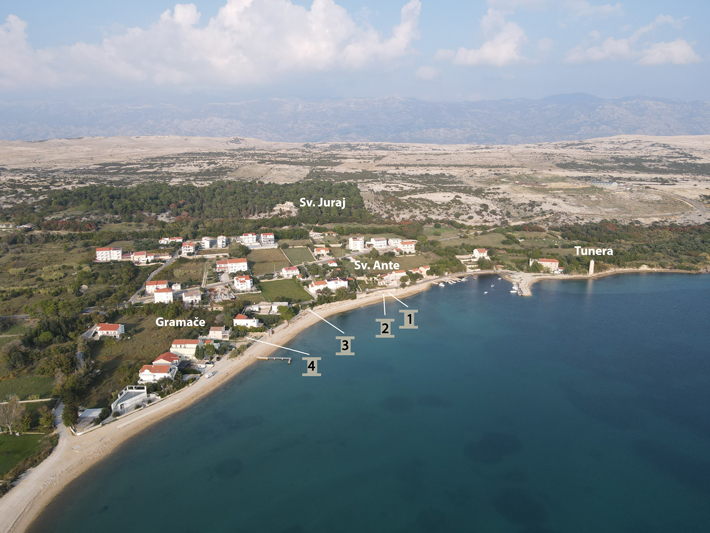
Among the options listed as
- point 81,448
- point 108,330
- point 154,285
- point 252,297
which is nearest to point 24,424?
point 81,448

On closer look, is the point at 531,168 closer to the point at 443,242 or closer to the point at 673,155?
the point at 673,155

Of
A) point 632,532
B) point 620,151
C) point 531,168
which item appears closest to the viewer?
point 632,532

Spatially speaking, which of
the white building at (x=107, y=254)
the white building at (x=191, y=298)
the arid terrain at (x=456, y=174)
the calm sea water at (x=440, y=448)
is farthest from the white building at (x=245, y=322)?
the arid terrain at (x=456, y=174)

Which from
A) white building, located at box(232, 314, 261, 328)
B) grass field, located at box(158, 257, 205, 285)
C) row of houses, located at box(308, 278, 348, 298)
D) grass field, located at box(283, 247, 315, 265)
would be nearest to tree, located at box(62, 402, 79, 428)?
white building, located at box(232, 314, 261, 328)

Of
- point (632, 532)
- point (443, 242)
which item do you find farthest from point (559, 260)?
point (632, 532)

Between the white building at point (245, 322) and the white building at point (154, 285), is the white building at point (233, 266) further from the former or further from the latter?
the white building at point (245, 322)
